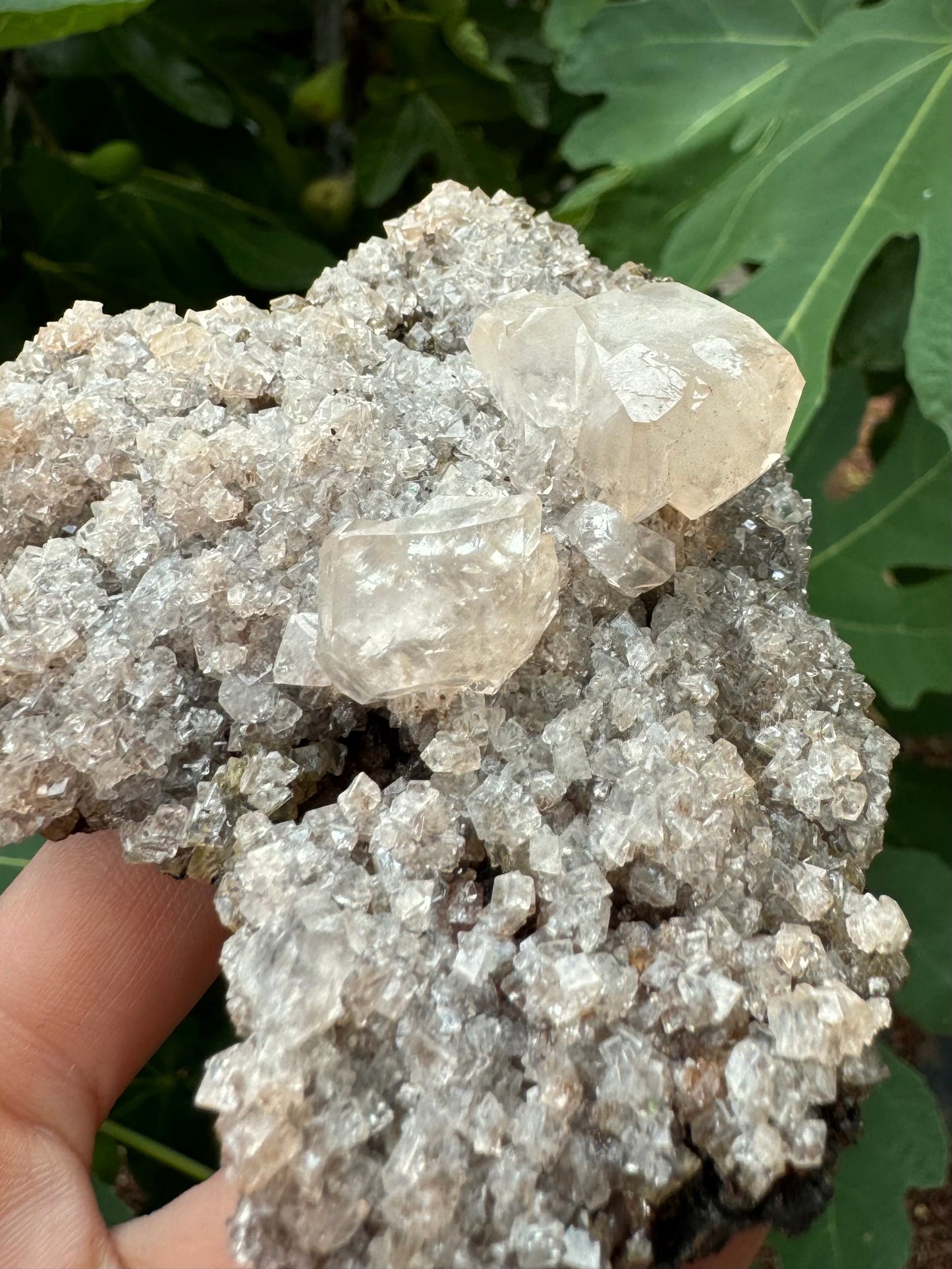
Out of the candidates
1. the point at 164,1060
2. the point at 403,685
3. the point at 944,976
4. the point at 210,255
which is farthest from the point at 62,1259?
the point at 210,255

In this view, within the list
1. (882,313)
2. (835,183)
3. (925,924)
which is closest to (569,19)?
(835,183)

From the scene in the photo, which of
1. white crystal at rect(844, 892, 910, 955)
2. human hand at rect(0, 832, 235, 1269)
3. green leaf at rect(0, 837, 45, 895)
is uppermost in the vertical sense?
white crystal at rect(844, 892, 910, 955)

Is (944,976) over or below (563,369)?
below

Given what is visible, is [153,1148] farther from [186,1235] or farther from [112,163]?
[112,163]

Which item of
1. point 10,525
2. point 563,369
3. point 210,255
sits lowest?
point 210,255

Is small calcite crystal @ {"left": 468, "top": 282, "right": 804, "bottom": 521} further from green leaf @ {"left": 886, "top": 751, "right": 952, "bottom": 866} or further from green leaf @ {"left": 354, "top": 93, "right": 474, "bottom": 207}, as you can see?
green leaf @ {"left": 886, "top": 751, "right": 952, "bottom": 866}

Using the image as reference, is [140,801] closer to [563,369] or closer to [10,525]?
[10,525]

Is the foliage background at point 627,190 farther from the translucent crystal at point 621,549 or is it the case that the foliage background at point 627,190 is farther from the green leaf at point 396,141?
the translucent crystal at point 621,549

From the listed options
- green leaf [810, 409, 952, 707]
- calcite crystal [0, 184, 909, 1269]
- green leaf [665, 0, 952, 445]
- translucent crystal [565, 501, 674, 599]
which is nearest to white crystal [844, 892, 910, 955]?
calcite crystal [0, 184, 909, 1269]
